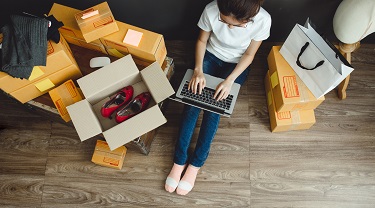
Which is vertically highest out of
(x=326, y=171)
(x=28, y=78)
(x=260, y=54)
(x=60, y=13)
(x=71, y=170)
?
(x=60, y=13)

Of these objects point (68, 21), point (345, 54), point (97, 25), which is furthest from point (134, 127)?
point (345, 54)

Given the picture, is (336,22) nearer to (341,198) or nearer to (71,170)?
(341,198)

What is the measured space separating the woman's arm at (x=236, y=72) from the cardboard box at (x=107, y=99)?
0.26 m

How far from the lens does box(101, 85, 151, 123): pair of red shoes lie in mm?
1526

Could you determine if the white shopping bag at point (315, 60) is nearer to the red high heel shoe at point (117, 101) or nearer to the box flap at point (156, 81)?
the box flap at point (156, 81)

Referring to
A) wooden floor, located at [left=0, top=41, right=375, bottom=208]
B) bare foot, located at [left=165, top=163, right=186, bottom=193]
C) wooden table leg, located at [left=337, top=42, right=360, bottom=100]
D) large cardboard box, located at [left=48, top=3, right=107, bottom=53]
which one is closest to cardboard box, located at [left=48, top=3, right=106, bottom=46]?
large cardboard box, located at [left=48, top=3, right=107, bottom=53]

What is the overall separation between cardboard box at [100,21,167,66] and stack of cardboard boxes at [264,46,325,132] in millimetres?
617

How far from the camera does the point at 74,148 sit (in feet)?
6.18

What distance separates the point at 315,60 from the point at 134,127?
0.89m

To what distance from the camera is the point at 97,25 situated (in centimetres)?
145

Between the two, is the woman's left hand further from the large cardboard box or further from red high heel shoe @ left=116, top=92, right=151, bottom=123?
the large cardboard box

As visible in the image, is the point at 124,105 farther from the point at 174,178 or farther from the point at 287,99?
the point at 287,99

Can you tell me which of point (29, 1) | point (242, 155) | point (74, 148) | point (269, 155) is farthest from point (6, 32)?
point (269, 155)

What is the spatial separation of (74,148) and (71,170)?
0.13 meters
